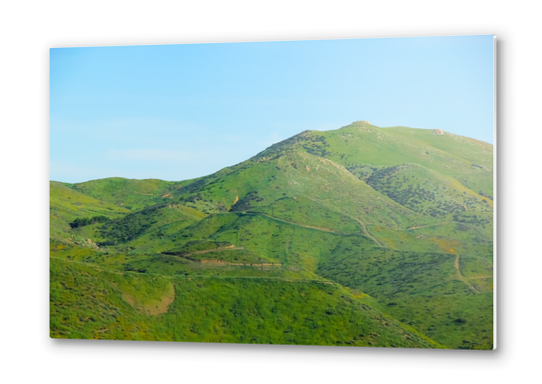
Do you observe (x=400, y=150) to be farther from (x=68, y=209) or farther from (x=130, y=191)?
(x=68, y=209)

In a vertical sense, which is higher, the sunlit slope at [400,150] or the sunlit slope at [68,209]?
the sunlit slope at [400,150]

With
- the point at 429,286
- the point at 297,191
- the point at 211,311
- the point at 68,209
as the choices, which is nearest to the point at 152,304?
the point at 211,311

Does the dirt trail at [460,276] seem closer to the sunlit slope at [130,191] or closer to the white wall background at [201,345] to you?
the white wall background at [201,345]

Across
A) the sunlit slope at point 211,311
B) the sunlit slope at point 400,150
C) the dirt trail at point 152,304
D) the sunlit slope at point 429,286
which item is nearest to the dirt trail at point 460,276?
the sunlit slope at point 429,286

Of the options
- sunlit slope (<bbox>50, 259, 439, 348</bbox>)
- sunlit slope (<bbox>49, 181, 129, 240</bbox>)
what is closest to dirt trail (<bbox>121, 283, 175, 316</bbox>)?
sunlit slope (<bbox>50, 259, 439, 348</bbox>)

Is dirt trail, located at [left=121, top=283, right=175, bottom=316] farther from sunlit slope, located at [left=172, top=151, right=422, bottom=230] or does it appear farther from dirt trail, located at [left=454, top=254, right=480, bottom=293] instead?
dirt trail, located at [left=454, top=254, right=480, bottom=293]
